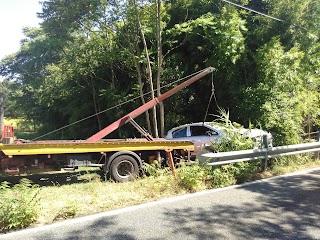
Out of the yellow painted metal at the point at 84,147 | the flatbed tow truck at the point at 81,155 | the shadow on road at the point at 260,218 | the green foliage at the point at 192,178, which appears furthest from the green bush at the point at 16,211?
the flatbed tow truck at the point at 81,155

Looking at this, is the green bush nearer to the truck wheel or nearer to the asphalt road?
the asphalt road

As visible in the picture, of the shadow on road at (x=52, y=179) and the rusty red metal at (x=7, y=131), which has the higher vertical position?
the rusty red metal at (x=7, y=131)

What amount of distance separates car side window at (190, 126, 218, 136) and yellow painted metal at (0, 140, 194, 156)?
1.51 metres

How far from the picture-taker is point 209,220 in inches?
168

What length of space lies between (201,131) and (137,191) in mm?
5369

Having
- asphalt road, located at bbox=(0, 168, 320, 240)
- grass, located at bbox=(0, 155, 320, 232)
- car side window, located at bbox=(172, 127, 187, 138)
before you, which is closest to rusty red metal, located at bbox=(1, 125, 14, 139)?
grass, located at bbox=(0, 155, 320, 232)

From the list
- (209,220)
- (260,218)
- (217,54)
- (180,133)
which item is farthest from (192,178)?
(217,54)

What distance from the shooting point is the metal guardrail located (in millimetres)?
6324

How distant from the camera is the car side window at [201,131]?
10305 mm

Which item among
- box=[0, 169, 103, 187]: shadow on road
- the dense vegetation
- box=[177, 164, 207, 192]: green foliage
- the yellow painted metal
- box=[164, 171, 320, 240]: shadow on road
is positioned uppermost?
the dense vegetation

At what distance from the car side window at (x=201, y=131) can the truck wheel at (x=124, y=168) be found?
3225mm

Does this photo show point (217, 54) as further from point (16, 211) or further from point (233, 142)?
point (16, 211)

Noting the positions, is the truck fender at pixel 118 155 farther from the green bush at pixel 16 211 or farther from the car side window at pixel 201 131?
the green bush at pixel 16 211

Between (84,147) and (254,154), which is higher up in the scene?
(84,147)
